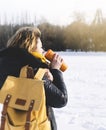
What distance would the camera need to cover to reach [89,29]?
139 ft

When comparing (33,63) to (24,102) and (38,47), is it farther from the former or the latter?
(24,102)

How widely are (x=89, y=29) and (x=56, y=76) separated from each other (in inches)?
1573

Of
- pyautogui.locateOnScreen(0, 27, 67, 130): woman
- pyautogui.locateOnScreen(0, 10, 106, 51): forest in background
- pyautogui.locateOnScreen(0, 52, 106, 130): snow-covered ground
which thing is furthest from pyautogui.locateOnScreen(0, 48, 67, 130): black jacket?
pyautogui.locateOnScreen(0, 10, 106, 51): forest in background

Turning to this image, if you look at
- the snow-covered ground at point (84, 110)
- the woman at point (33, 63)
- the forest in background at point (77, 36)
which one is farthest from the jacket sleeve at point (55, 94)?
the forest in background at point (77, 36)

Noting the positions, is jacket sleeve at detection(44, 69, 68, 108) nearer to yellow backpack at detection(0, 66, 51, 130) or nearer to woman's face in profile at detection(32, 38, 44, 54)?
yellow backpack at detection(0, 66, 51, 130)

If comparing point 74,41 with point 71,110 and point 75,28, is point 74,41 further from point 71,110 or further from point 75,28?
point 71,110

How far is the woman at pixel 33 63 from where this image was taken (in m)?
2.48

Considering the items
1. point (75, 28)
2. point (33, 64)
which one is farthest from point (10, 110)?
point (75, 28)

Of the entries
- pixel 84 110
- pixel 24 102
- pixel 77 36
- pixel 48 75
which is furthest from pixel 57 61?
pixel 77 36

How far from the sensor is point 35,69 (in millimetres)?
2477

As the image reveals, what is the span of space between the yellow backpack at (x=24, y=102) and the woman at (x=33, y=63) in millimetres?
63

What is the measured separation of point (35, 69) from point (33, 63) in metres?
0.04

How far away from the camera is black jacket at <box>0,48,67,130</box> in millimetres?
2469

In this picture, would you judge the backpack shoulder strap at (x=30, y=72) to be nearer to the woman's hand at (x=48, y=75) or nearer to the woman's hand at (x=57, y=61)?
the woman's hand at (x=48, y=75)
